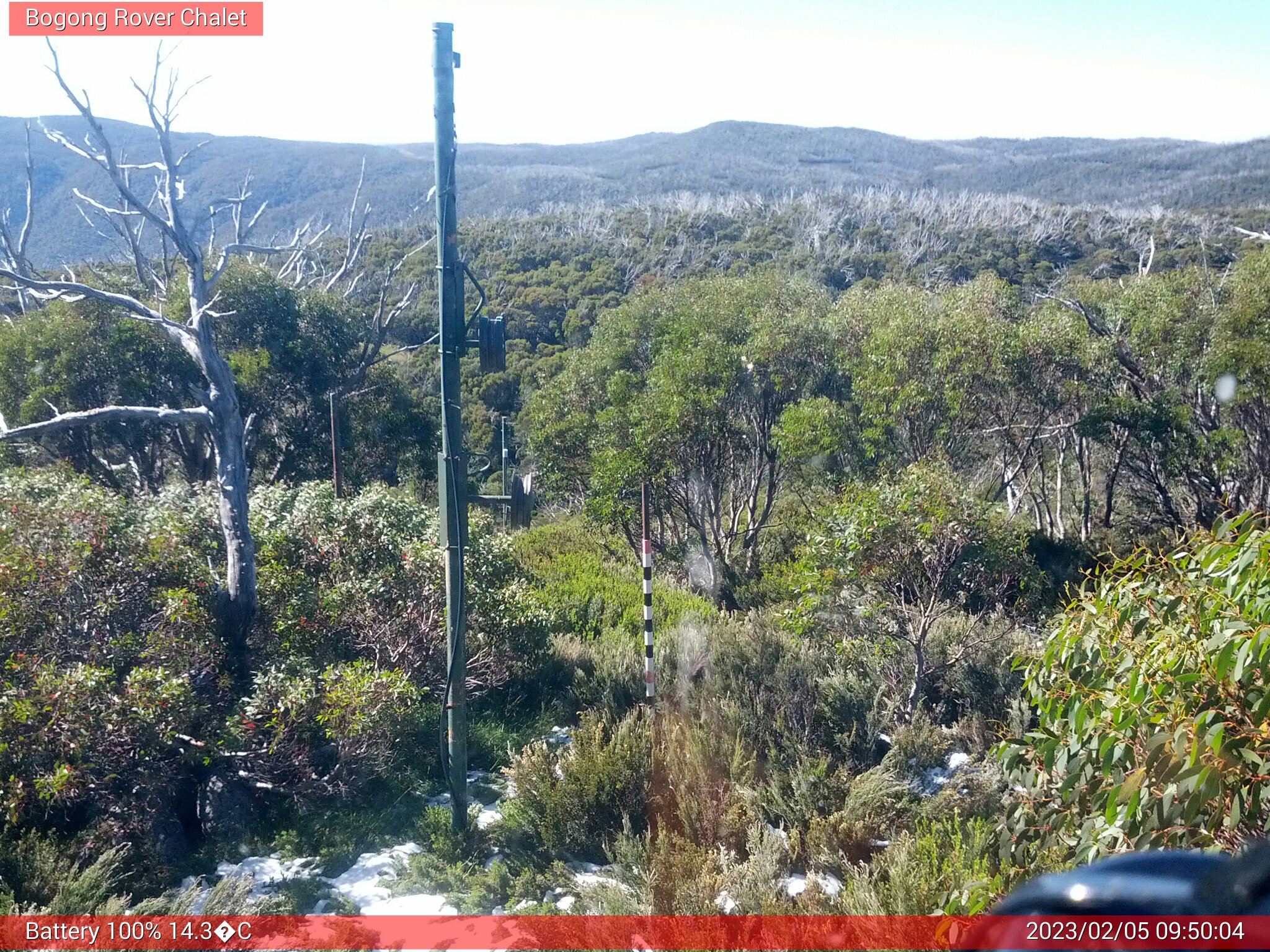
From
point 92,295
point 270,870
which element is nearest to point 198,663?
point 270,870

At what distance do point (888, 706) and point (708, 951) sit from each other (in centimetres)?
289

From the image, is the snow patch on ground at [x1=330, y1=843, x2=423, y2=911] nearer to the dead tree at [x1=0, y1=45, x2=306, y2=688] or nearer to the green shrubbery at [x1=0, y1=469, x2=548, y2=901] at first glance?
the green shrubbery at [x1=0, y1=469, x2=548, y2=901]

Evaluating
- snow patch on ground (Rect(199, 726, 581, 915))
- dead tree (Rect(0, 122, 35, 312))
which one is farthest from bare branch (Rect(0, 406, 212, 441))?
snow patch on ground (Rect(199, 726, 581, 915))

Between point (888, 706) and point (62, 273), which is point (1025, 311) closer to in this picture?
point (888, 706)

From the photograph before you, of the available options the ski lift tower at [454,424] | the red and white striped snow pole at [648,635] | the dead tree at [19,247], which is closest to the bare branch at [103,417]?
the dead tree at [19,247]

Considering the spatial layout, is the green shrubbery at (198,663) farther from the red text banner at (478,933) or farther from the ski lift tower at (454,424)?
the red text banner at (478,933)

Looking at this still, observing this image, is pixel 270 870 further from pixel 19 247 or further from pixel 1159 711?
pixel 19 247

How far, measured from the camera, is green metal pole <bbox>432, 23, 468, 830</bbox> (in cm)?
493

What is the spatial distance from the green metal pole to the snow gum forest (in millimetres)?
458

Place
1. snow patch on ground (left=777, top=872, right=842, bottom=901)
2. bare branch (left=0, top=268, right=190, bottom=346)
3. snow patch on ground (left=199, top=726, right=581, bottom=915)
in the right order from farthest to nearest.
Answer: bare branch (left=0, top=268, right=190, bottom=346) → snow patch on ground (left=199, top=726, right=581, bottom=915) → snow patch on ground (left=777, top=872, right=842, bottom=901)

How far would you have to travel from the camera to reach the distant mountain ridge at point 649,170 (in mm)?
46594

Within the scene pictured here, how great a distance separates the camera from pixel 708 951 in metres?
3.71

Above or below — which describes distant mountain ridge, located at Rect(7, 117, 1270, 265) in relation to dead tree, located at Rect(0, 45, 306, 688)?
above

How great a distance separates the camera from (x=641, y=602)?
10.1 metres
